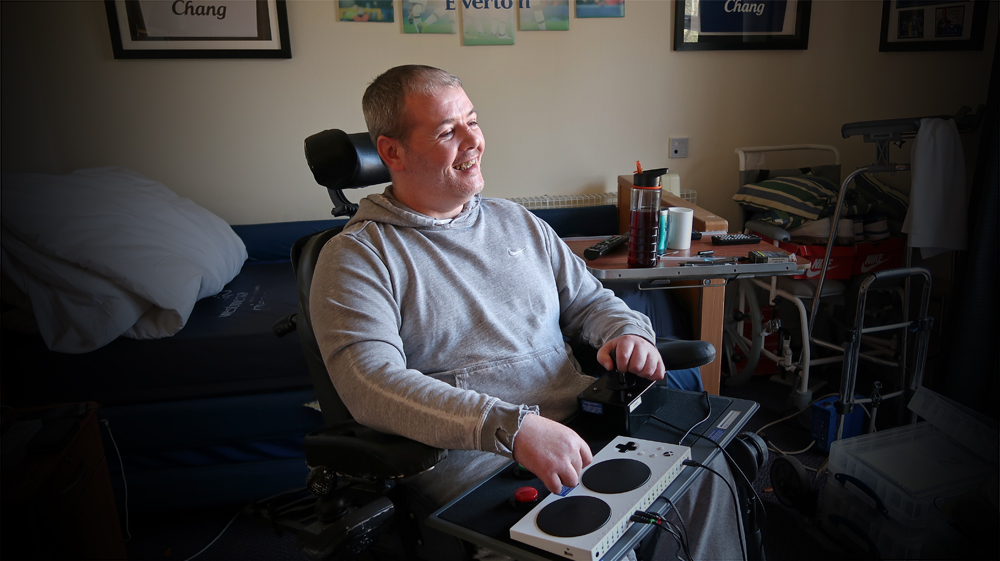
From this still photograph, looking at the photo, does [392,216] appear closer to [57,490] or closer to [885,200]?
[57,490]

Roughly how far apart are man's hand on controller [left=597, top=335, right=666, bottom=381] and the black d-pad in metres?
0.20

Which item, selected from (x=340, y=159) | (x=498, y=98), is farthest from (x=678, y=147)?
(x=340, y=159)

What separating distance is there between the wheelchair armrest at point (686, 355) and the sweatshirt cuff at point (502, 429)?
42 cm

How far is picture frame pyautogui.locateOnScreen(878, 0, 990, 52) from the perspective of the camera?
9.01ft

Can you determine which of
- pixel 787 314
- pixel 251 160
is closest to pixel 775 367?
pixel 787 314

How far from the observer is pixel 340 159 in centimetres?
117

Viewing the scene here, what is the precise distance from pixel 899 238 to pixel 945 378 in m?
0.56

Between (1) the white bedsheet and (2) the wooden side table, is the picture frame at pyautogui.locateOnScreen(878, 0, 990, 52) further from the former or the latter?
(2) the wooden side table

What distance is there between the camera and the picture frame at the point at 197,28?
2402 mm

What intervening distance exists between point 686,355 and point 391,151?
0.69m

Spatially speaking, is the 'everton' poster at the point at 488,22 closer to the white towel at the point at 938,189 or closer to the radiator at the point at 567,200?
the radiator at the point at 567,200

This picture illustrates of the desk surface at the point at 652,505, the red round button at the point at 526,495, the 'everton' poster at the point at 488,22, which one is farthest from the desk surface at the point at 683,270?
the 'everton' poster at the point at 488,22

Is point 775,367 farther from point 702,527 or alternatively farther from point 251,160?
point 251,160

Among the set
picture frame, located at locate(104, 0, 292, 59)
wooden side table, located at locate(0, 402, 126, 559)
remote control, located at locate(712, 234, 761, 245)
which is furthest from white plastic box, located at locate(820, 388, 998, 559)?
picture frame, located at locate(104, 0, 292, 59)
